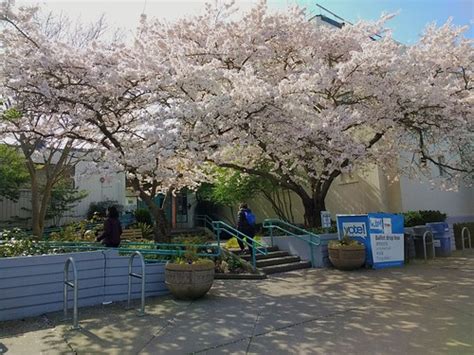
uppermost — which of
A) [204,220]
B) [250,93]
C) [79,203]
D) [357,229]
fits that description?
[250,93]

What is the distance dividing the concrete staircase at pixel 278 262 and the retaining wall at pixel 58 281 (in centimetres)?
326

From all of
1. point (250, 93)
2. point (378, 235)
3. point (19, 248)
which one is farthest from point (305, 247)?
point (19, 248)

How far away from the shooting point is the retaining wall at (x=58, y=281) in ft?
20.2

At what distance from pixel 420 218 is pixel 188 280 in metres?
10.2

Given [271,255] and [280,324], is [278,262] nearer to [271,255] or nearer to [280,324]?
[271,255]

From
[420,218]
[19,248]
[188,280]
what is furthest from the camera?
[420,218]

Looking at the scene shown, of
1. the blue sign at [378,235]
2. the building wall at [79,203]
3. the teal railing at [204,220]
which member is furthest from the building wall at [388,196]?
the building wall at [79,203]

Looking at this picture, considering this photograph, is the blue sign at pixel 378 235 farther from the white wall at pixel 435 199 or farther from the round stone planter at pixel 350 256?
the white wall at pixel 435 199

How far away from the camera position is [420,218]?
14.0m

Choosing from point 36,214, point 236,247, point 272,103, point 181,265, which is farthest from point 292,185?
point 36,214

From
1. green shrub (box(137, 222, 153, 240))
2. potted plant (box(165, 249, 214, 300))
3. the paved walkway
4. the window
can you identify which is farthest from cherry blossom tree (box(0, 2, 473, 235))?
green shrub (box(137, 222, 153, 240))

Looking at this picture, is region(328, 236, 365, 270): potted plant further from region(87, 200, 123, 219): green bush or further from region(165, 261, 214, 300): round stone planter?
region(87, 200, 123, 219): green bush

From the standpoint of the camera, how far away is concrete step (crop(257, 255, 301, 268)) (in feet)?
33.9

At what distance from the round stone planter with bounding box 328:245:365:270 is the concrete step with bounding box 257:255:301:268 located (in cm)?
132
